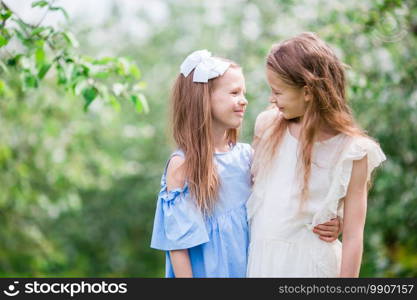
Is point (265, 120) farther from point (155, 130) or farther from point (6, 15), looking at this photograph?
point (155, 130)

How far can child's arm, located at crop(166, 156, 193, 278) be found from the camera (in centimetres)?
279

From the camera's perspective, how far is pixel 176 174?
282 cm

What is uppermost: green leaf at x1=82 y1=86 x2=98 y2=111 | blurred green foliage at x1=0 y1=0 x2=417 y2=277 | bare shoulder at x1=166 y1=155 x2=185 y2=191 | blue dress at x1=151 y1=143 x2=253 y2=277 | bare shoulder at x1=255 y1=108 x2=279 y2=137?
blurred green foliage at x1=0 y1=0 x2=417 y2=277

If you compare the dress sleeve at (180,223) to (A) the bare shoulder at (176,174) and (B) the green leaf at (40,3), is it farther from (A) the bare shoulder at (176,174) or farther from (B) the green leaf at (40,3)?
(B) the green leaf at (40,3)

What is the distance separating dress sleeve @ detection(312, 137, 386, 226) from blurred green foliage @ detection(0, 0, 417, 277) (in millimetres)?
1396

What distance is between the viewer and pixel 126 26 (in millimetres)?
14547

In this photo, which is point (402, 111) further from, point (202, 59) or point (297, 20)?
point (202, 59)

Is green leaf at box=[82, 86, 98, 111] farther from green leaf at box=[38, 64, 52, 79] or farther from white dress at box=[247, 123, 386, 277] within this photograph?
white dress at box=[247, 123, 386, 277]

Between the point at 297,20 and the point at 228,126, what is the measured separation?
3620 mm

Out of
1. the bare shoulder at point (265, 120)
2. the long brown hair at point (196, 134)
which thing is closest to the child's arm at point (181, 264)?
the long brown hair at point (196, 134)

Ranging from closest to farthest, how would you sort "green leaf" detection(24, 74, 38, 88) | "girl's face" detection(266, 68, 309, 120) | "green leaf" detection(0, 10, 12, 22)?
"girl's face" detection(266, 68, 309, 120) < "green leaf" detection(0, 10, 12, 22) < "green leaf" detection(24, 74, 38, 88)

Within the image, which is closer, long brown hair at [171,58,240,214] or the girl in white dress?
the girl in white dress

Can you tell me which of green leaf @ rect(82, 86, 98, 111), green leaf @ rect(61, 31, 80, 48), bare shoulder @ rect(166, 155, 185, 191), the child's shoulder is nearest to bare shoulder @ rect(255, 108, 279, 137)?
the child's shoulder

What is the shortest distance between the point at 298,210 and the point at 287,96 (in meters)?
0.47
